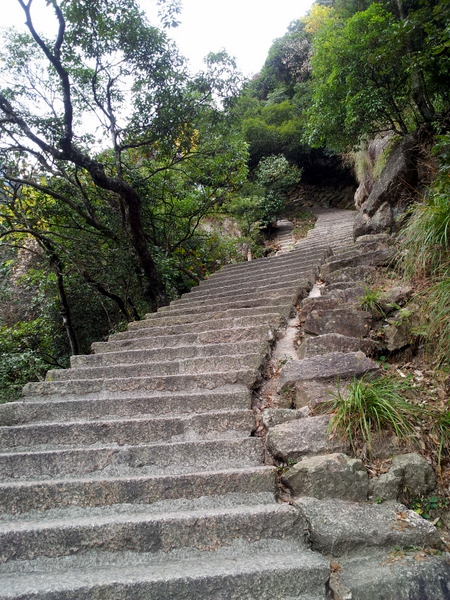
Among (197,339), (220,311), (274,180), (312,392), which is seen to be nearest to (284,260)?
(220,311)

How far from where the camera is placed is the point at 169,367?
3312mm

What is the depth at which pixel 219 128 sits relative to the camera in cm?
784

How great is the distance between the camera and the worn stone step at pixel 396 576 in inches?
58.1

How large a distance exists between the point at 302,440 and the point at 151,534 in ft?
3.04

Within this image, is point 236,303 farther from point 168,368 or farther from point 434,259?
point 434,259

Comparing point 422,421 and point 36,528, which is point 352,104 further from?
point 36,528

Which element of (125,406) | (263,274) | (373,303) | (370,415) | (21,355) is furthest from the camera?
(21,355)

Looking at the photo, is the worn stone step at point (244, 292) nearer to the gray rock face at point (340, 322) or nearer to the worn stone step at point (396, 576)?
the gray rock face at point (340, 322)

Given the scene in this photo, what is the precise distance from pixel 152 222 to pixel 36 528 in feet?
24.7

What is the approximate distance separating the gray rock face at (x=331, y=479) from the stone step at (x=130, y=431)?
51cm

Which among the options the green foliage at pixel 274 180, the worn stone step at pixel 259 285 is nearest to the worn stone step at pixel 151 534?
the worn stone step at pixel 259 285

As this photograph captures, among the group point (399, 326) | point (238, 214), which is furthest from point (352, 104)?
point (238, 214)

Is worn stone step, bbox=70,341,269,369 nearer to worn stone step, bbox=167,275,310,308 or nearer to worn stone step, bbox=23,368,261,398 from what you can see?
worn stone step, bbox=23,368,261,398

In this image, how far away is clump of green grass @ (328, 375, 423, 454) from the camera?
82.7 inches
